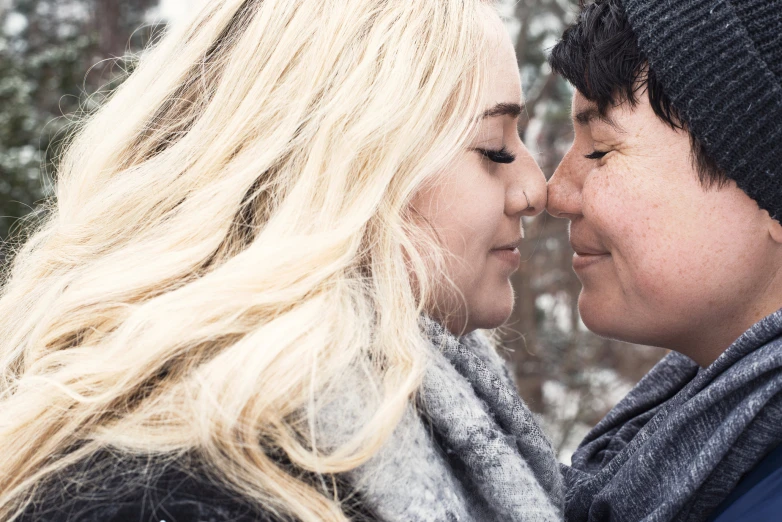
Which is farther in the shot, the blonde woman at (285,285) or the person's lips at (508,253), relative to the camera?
the person's lips at (508,253)

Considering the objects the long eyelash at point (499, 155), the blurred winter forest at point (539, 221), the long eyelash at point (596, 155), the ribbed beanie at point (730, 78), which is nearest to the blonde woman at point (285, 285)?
the long eyelash at point (499, 155)

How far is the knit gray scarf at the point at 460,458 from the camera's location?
1.41 meters

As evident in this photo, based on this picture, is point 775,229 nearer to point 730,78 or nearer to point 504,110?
point 730,78

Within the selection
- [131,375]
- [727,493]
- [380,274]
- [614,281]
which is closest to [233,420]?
[131,375]

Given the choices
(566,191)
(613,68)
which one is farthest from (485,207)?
(613,68)

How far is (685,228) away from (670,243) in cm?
5

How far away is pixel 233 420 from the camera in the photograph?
1308mm

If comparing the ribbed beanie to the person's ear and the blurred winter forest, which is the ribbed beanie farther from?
the blurred winter forest

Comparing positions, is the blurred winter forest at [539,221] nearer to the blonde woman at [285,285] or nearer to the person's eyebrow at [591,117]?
the person's eyebrow at [591,117]

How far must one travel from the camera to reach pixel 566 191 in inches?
84.8

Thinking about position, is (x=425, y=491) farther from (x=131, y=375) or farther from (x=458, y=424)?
(x=131, y=375)

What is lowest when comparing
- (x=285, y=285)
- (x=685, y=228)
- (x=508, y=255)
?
(x=508, y=255)

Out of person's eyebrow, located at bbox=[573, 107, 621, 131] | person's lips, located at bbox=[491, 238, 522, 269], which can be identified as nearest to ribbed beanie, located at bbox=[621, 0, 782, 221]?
person's eyebrow, located at bbox=[573, 107, 621, 131]

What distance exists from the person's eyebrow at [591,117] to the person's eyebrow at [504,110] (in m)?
0.22
